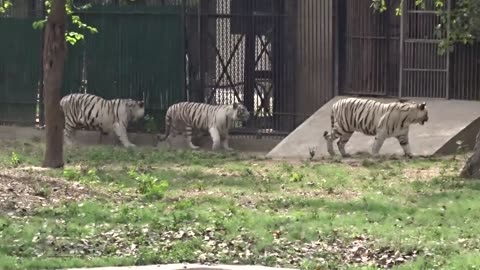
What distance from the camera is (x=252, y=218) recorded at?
11195mm

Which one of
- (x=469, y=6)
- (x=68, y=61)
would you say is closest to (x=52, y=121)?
(x=469, y=6)

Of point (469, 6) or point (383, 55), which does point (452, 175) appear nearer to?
point (469, 6)

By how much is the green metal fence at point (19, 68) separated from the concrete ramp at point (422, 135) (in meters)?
5.65

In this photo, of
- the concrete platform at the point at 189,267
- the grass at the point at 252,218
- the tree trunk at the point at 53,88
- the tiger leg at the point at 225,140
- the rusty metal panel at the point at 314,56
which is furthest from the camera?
the tiger leg at the point at 225,140

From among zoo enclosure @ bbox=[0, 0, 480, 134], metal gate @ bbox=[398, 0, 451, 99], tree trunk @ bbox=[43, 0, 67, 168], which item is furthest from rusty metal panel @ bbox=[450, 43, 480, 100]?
tree trunk @ bbox=[43, 0, 67, 168]

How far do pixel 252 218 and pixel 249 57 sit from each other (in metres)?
9.59

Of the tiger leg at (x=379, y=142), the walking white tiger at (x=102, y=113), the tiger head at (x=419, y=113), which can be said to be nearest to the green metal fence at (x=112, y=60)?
the walking white tiger at (x=102, y=113)

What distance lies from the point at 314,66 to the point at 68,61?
15.5ft

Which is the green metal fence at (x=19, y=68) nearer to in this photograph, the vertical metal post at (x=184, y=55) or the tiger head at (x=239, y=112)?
the vertical metal post at (x=184, y=55)

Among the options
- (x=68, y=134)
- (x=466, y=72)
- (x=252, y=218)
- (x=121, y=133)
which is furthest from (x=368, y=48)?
(x=252, y=218)

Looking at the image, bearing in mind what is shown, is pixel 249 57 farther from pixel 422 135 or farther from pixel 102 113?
pixel 422 135

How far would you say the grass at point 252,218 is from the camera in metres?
9.69

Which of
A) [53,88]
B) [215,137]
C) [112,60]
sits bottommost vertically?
[215,137]

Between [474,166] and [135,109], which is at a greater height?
[135,109]
